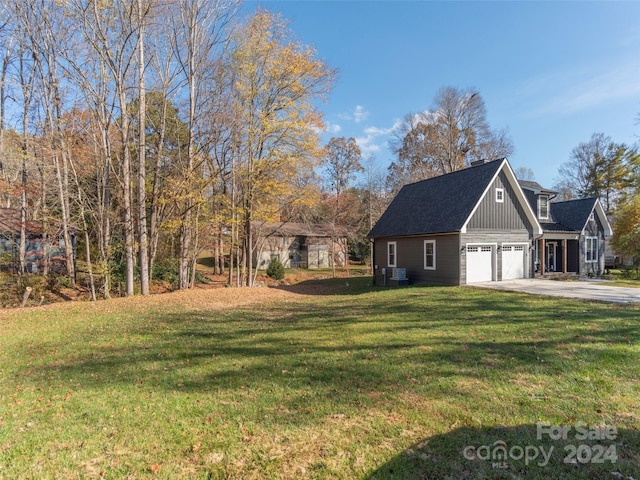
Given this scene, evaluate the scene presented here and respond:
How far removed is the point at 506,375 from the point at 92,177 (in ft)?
61.5

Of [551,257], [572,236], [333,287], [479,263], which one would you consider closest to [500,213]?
[479,263]

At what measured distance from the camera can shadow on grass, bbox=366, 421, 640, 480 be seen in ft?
9.09

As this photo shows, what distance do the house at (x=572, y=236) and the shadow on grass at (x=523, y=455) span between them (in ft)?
62.4

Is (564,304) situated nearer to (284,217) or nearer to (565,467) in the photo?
(565,467)

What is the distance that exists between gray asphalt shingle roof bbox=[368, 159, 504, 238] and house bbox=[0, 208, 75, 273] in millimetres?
16606

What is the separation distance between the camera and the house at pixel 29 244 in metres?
15.8

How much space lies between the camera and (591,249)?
68.4ft

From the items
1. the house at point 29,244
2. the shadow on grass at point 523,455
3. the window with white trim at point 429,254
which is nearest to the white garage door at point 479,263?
the window with white trim at point 429,254

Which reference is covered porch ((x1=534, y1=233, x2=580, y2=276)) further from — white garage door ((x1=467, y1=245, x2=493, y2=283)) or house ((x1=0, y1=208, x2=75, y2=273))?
house ((x1=0, y1=208, x2=75, y2=273))

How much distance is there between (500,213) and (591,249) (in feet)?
30.6

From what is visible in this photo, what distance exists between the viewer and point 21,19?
12695 mm

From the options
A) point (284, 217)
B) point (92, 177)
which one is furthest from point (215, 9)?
point (284, 217)

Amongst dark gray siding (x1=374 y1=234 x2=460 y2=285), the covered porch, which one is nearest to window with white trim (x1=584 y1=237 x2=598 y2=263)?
the covered porch

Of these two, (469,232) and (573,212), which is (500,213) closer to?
(469,232)
